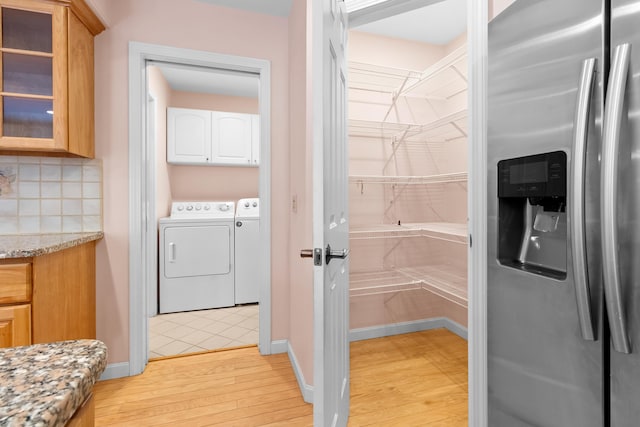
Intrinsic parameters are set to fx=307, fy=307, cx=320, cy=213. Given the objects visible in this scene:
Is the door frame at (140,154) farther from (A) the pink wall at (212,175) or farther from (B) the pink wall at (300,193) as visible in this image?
(A) the pink wall at (212,175)

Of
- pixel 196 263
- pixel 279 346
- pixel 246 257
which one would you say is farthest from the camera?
pixel 246 257

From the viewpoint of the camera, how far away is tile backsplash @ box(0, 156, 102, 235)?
1.83 meters

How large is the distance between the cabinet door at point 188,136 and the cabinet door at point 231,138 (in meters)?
0.09

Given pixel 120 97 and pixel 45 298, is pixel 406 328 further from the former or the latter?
pixel 120 97

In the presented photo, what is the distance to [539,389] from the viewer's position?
0.92 metres

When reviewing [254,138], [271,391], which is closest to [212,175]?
[254,138]

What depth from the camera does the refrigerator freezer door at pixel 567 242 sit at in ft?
2.50

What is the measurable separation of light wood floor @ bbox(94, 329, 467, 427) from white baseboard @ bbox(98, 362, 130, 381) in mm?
35

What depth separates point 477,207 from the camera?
1.24 m

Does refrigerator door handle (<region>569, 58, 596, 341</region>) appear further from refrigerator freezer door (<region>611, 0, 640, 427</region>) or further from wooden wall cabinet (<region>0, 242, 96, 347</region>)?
wooden wall cabinet (<region>0, 242, 96, 347</region>)

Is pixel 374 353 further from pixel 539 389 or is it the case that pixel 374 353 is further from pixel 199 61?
pixel 199 61

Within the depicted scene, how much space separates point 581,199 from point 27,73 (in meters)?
2.46

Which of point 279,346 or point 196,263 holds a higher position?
point 196,263

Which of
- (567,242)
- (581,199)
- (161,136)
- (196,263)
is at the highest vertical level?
(161,136)
